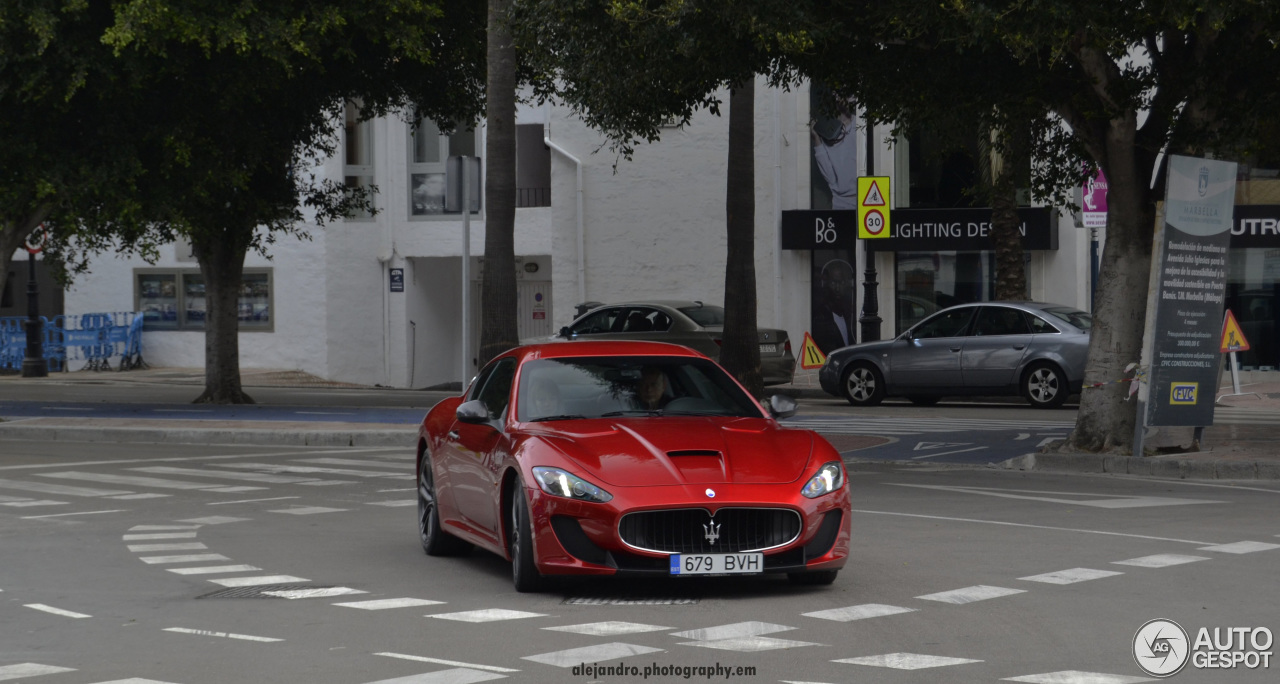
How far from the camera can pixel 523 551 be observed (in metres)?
8.49

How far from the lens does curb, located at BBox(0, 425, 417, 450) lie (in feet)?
63.4

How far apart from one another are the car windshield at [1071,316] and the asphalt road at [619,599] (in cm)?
956

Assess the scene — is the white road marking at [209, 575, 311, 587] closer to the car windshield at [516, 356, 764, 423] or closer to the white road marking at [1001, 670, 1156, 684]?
the car windshield at [516, 356, 764, 423]

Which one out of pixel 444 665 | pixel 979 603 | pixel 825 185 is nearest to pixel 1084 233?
pixel 825 185

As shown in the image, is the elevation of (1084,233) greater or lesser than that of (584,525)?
greater

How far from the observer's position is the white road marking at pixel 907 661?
21.9 ft

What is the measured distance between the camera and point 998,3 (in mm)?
13359

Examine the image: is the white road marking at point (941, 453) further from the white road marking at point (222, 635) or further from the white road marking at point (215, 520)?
the white road marking at point (222, 635)

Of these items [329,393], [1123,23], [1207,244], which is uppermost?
[1123,23]

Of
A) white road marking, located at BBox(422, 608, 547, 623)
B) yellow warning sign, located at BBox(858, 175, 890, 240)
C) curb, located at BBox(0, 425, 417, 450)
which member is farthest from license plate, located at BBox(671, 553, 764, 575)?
yellow warning sign, located at BBox(858, 175, 890, 240)

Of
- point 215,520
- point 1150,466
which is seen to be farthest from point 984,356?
point 215,520

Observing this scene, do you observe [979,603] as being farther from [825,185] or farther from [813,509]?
[825,185]

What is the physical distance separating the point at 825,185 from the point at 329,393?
11.1 metres

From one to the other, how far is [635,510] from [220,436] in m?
13.1
